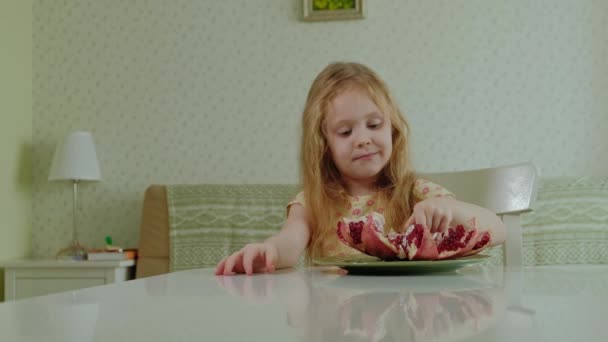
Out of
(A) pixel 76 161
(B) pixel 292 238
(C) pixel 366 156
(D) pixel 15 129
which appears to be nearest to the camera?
(B) pixel 292 238

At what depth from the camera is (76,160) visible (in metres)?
3.05

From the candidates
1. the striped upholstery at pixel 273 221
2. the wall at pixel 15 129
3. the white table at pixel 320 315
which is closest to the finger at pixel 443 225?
the white table at pixel 320 315

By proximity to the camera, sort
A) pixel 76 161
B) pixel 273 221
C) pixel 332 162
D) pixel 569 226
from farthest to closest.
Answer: pixel 76 161 < pixel 273 221 < pixel 569 226 < pixel 332 162

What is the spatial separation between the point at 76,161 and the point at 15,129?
16.7 inches

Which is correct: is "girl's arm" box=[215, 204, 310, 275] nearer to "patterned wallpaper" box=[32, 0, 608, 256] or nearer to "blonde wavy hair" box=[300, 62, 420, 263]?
"blonde wavy hair" box=[300, 62, 420, 263]

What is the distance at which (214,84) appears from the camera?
333 cm

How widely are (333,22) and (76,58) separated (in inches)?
51.4

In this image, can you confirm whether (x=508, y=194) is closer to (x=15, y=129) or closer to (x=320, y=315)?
(x=320, y=315)

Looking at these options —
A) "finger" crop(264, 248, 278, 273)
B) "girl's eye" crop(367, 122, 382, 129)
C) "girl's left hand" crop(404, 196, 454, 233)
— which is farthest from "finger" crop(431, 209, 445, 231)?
"girl's eye" crop(367, 122, 382, 129)

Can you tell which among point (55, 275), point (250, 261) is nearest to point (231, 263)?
point (250, 261)

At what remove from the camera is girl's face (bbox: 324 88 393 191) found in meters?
1.33

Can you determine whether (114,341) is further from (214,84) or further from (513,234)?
(214,84)

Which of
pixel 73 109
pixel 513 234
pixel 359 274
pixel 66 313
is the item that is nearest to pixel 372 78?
pixel 513 234

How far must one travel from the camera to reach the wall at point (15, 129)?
314cm
